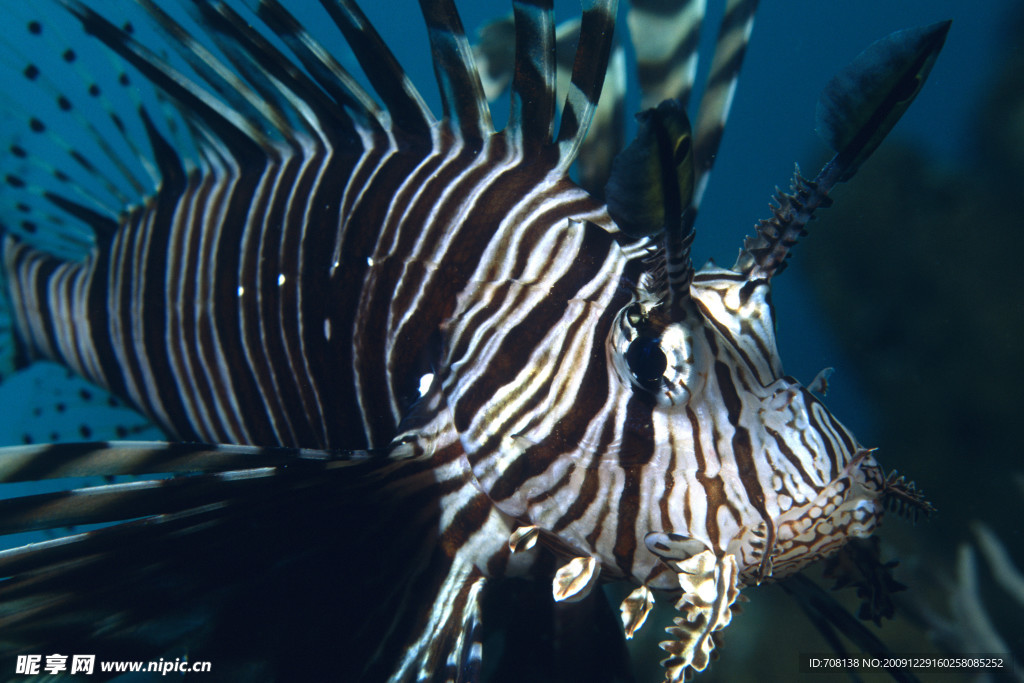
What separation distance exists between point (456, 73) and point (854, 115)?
135cm

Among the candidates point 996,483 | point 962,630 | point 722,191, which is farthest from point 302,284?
point 722,191

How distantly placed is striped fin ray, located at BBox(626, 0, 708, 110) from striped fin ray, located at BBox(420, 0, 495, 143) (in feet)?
2.03

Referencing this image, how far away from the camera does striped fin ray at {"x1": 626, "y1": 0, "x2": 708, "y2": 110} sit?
2.16 meters

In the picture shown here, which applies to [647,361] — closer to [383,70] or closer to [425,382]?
[425,382]

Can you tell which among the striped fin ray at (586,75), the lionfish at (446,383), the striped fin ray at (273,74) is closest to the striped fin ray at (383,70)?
the lionfish at (446,383)

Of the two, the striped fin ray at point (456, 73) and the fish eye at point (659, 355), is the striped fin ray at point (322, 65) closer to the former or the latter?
the striped fin ray at point (456, 73)

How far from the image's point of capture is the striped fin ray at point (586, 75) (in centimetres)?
186

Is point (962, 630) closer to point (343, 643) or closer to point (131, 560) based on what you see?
point (343, 643)

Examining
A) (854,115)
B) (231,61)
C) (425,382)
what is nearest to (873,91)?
(854,115)

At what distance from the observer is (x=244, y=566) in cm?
146

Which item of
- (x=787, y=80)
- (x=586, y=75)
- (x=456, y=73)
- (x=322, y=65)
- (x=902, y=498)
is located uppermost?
(x=787, y=80)

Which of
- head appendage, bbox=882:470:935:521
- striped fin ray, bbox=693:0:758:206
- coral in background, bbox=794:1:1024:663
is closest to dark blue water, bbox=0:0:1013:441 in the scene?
coral in background, bbox=794:1:1024:663

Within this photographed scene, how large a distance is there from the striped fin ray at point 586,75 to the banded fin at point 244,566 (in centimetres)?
118

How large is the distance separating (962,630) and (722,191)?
44.8 m
